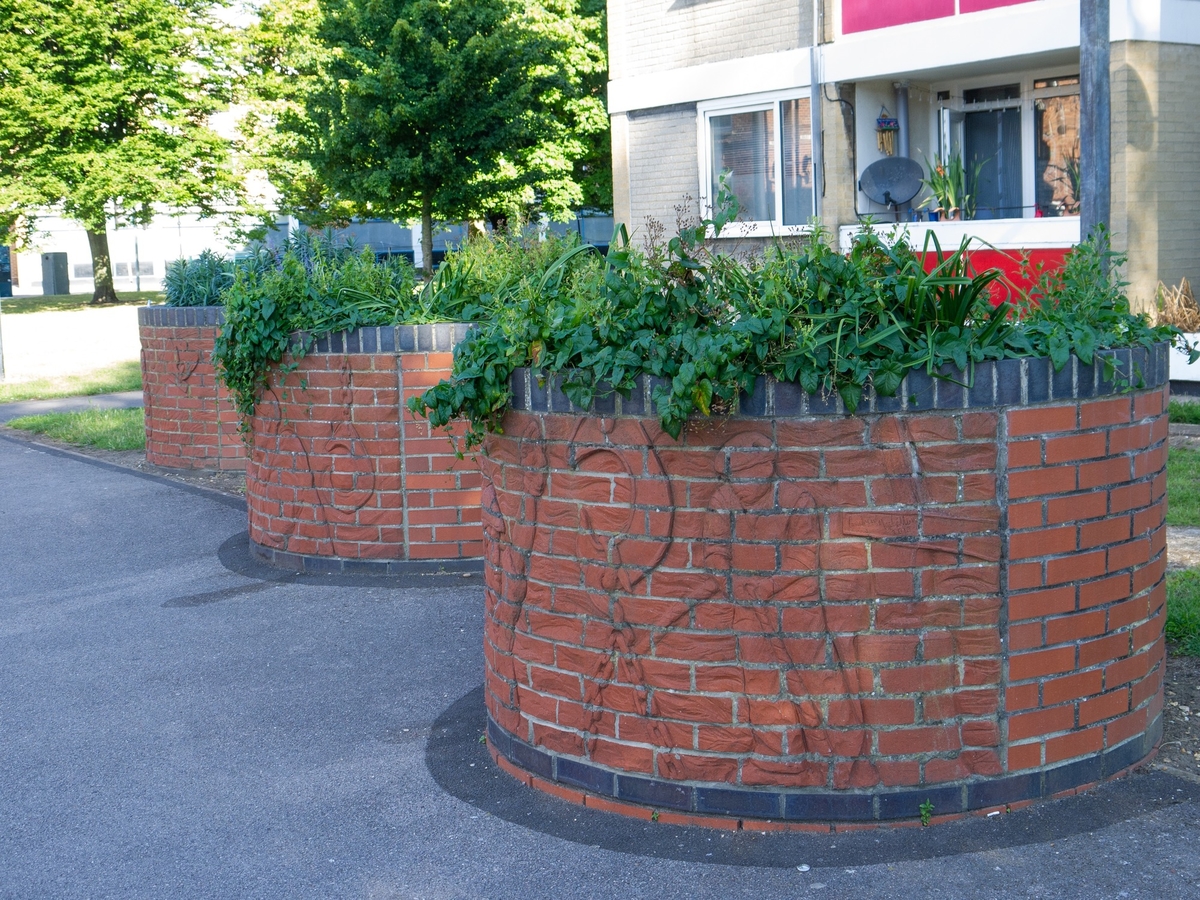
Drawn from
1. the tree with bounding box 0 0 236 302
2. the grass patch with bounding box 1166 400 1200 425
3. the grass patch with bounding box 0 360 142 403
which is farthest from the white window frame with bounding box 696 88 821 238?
the tree with bounding box 0 0 236 302

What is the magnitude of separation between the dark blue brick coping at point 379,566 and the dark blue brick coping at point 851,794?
10.6 feet

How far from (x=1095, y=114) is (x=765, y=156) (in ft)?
28.8

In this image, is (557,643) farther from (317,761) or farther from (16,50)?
(16,50)

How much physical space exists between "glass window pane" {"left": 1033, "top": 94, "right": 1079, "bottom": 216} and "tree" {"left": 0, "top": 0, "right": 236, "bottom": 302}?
26878 millimetres

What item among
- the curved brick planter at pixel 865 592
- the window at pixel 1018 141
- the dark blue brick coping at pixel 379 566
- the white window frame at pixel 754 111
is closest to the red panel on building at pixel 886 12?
the white window frame at pixel 754 111

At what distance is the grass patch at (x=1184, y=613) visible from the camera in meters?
5.44

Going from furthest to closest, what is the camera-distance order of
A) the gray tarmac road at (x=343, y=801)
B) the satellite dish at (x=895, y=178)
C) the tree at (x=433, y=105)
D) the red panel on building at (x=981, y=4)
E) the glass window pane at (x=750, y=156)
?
1. the tree at (x=433, y=105)
2. the glass window pane at (x=750, y=156)
3. the satellite dish at (x=895, y=178)
4. the red panel on building at (x=981, y=4)
5. the gray tarmac road at (x=343, y=801)

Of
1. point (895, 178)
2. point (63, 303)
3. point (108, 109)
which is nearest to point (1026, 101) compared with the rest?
point (895, 178)

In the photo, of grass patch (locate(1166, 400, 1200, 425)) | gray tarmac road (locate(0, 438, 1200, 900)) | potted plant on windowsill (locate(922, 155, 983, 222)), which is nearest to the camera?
gray tarmac road (locate(0, 438, 1200, 900))

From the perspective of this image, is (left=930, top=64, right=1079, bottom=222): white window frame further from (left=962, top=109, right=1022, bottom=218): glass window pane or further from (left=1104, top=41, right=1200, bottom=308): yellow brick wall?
(left=1104, top=41, right=1200, bottom=308): yellow brick wall

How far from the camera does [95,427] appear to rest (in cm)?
1393

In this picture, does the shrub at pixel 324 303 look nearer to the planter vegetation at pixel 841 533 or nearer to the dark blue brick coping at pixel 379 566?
the dark blue brick coping at pixel 379 566

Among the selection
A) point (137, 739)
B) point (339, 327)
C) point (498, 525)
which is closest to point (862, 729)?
point (498, 525)

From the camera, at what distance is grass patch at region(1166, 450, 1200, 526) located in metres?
7.68
